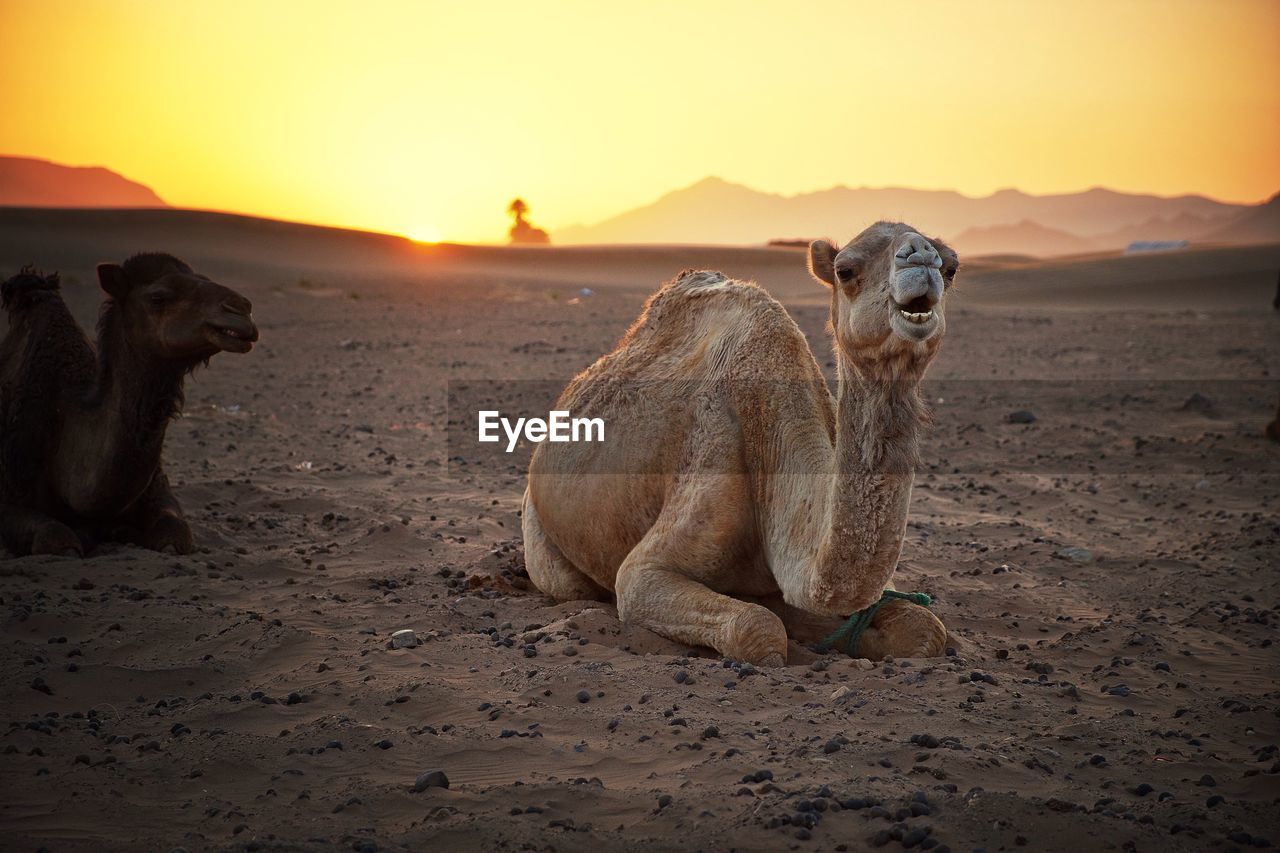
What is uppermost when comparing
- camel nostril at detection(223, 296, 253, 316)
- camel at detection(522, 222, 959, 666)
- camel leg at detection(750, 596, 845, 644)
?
camel nostril at detection(223, 296, 253, 316)

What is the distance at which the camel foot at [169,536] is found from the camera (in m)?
6.77

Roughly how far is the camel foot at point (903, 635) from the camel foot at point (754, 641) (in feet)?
1.60

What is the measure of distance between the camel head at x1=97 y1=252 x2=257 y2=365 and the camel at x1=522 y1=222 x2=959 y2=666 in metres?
1.98

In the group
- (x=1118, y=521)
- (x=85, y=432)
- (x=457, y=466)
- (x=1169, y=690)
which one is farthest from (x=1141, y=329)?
(x=85, y=432)

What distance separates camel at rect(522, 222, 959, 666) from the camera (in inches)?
172

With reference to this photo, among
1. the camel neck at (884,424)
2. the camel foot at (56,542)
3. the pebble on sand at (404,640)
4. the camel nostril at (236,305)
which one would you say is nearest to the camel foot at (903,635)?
the camel neck at (884,424)

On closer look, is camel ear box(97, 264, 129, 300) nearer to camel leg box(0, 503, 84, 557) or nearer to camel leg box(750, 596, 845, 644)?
camel leg box(0, 503, 84, 557)

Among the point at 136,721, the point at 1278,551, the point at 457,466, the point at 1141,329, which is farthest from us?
the point at 1141,329

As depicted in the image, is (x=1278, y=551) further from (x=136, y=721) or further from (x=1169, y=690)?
(x=136, y=721)

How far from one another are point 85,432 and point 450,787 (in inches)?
170

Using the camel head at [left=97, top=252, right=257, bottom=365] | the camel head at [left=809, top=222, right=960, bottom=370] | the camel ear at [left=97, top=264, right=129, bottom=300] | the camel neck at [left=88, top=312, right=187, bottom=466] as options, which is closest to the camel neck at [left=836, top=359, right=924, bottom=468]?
the camel head at [left=809, top=222, right=960, bottom=370]

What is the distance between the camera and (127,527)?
23.0ft

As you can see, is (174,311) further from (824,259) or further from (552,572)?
(824,259)

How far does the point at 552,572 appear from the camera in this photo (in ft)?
20.8
